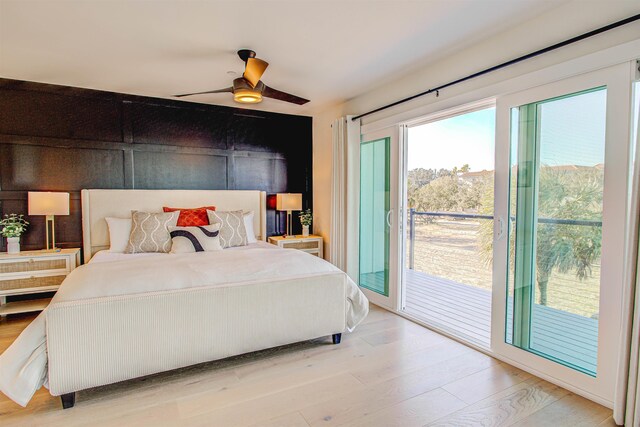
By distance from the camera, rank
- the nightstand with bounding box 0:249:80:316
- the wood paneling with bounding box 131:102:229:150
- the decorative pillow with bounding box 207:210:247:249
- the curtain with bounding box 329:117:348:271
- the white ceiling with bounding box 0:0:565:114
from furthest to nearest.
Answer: the curtain with bounding box 329:117:348:271 < the wood paneling with bounding box 131:102:229:150 < the decorative pillow with bounding box 207:210:247:249 < the nightstand with bounding box 0:249:80:316 < the white ceiling with bounding box 0:0:565:114

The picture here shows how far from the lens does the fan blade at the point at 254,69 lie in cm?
274

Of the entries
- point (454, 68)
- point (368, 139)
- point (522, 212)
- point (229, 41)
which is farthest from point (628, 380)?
point (229, 41)

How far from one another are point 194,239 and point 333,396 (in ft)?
7.02

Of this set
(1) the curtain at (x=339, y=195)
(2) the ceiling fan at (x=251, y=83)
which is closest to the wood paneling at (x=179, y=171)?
(1) the curtain at (x=339, y=195)

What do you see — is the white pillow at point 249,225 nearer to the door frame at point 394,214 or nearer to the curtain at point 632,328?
the door frame at point 394,214

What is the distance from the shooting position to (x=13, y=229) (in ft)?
11.7

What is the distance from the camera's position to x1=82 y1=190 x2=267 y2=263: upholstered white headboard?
391 cm

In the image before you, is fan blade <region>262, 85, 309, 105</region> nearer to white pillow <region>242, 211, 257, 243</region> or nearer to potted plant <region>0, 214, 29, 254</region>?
white pillow <region>242, 211, 257, 243</region>

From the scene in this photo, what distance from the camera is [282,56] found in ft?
10.3

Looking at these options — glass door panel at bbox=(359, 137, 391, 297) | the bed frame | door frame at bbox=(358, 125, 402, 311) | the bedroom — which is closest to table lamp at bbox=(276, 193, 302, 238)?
the bedroom

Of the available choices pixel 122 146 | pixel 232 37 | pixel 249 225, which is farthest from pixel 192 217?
pixel 232 37

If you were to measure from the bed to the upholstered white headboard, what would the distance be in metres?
0.79

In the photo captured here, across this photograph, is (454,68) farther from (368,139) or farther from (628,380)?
(628,380)

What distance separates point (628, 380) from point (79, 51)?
461 centimetres
